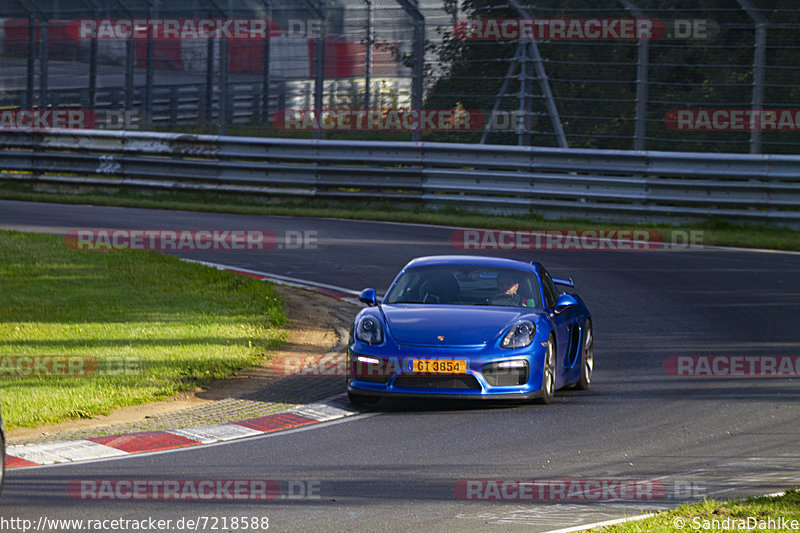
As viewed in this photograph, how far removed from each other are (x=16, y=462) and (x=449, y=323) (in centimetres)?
357

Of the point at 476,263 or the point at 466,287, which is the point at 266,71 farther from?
the point at 466,287

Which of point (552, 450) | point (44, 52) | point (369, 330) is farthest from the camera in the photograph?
point (44, 52)

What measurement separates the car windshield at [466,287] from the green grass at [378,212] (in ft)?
32.5

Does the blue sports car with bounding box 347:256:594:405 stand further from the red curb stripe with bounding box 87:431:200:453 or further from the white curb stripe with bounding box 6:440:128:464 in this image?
the white curb stripe with bounding box 6:440:128:464

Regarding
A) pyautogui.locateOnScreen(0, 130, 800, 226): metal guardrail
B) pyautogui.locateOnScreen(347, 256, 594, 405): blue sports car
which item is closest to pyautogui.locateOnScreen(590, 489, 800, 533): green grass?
pyautogui.locateOnScreen(347, 256, 594, 405): blue sports car

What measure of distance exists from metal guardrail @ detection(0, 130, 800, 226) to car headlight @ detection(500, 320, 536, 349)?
39.1 feet

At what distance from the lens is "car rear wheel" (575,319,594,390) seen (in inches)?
412

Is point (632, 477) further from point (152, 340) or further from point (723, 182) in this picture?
point (723, 182)

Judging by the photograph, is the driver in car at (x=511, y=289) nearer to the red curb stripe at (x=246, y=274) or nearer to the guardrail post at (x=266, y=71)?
the red curb stripe at (x=246, y=274)

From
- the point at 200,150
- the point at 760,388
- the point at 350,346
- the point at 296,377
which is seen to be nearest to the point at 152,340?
the point at 296,377

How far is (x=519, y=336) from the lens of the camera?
9445 millimetres

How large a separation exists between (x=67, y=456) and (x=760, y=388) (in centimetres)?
597

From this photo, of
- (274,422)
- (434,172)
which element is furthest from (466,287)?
(434,172)

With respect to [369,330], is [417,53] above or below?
above
